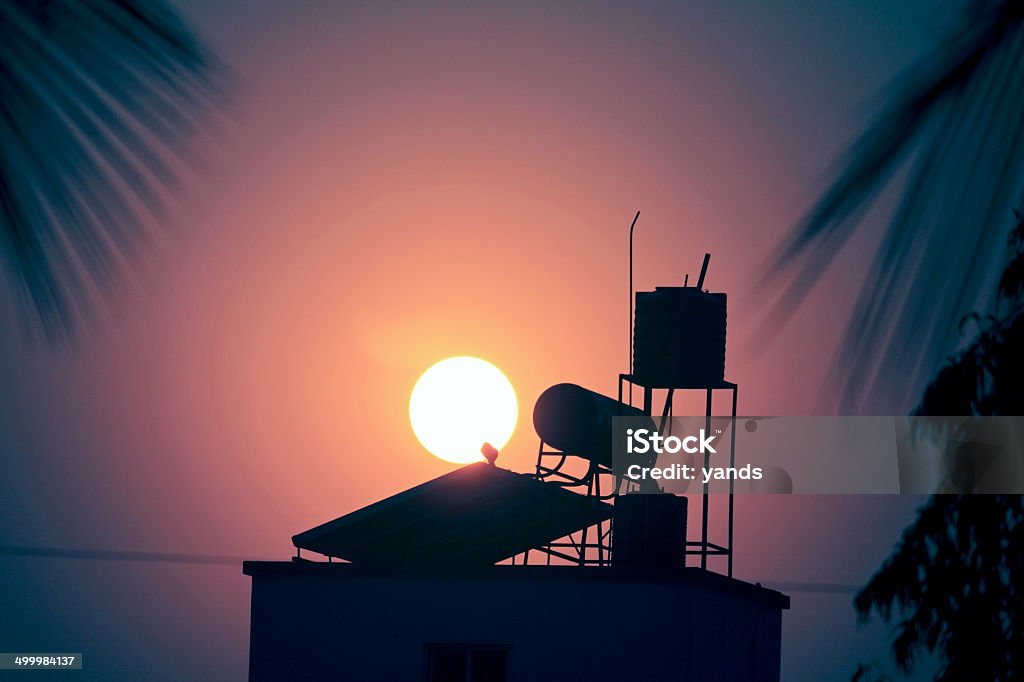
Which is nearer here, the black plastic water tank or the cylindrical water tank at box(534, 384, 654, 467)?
the black plastic water tank

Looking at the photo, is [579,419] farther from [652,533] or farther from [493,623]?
[493,623]

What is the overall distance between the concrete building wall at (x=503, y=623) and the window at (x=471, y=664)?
0.33 feet

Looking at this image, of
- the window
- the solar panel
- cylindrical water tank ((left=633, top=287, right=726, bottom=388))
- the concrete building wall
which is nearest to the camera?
the concrete building wall

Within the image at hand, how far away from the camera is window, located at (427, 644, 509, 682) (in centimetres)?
1411

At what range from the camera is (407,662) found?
1412cm

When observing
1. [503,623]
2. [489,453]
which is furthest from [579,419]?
[503,623]

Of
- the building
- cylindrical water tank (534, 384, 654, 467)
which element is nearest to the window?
the building

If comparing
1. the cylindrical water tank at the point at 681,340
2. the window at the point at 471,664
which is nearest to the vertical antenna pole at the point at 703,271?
the cylindrical water tank at the point at 681,340

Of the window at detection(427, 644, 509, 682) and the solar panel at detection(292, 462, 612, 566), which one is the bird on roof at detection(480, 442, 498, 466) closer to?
the solar panel at detection(292, 462, 612, 566)

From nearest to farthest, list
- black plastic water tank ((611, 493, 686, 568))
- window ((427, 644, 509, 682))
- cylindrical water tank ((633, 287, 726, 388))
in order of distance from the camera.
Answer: window ((427, 644, 509, 682)), black plastic water tank ((611, 493, 686, 568)), cylindrical water tank ((633, 287, 726, 388))

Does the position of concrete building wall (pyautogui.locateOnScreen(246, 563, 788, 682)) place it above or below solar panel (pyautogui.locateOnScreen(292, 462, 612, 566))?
below

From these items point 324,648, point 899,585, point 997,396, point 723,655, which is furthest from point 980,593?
point 324,648

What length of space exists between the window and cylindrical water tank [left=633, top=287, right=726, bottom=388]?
545 centimetres

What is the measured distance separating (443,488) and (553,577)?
2921 mm
